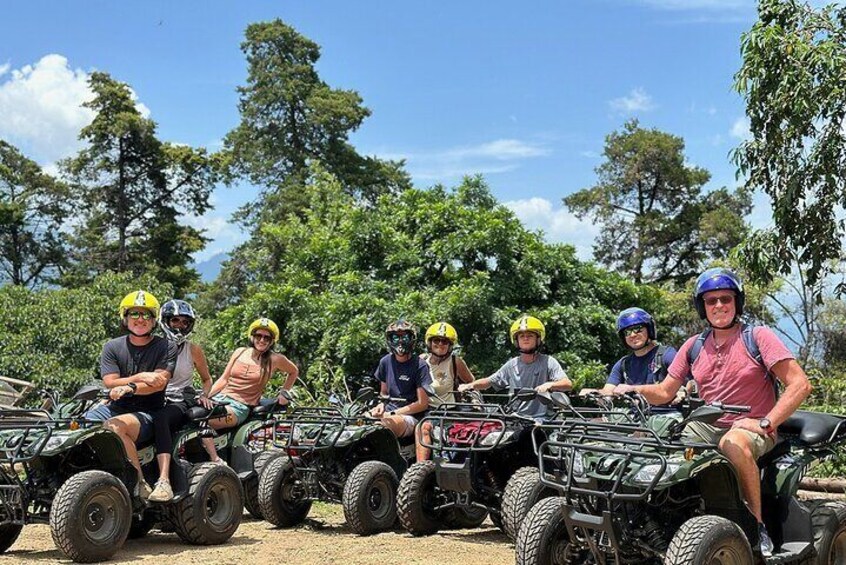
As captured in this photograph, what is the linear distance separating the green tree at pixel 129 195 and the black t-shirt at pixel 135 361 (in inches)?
980

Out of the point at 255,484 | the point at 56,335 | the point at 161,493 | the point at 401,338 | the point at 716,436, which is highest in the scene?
the point at 56,335

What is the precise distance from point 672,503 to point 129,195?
30557mm

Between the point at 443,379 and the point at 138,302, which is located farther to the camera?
the point at 443,379

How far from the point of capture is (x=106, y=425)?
7.91m

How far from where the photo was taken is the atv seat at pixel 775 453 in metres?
6.12

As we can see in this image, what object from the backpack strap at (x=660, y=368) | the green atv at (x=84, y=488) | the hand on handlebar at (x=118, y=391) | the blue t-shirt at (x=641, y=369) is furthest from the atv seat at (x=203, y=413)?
the backpack strap at (x=660, y=368)

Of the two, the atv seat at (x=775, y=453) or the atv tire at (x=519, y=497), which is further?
the atv tire at (x=519, y=497)

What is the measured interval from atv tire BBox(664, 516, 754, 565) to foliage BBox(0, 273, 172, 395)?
1565cm

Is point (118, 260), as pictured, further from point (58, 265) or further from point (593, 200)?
point (593, 200)

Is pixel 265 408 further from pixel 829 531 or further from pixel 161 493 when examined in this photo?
pixel 829 531

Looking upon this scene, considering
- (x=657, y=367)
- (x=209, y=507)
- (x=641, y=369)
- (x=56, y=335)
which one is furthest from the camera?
(x=56, y=335)

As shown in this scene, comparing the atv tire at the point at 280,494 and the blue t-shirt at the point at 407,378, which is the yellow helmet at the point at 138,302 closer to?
the atv tire at the point at 280,494

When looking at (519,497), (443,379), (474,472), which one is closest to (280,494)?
(443,379)

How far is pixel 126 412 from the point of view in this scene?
27.0 ft
